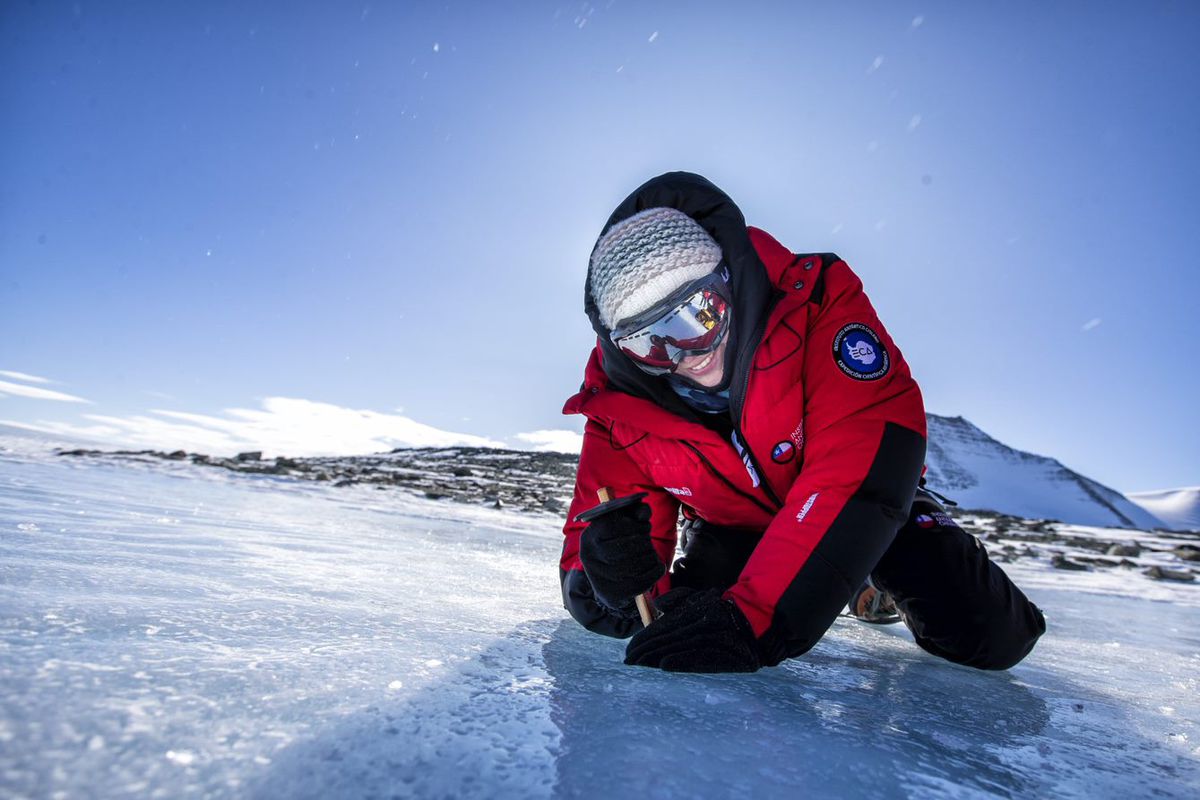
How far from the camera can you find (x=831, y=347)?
166 centimetres

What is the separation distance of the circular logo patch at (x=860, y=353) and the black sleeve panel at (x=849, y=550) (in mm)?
161

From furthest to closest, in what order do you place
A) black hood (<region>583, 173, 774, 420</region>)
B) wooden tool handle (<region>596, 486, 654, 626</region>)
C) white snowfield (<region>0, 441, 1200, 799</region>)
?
1. black hood (<region>583, 173, 774, 420</region>)
2. wooden tool handle (<region>596, 486, 654, 626</region>)
3. white snowfield (<region>0, 441, 1200, 799</region>)

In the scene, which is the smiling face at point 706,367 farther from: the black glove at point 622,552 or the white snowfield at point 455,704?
the white snowfield at point 455,704

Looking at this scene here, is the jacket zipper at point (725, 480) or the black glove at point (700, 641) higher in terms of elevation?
the jacket zipper at point (725, 480)

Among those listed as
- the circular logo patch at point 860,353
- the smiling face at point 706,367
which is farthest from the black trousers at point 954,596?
the smiling face at point 706,367

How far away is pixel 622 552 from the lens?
1.47 m

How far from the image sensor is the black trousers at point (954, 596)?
5.86ft

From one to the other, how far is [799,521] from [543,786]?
936 mm

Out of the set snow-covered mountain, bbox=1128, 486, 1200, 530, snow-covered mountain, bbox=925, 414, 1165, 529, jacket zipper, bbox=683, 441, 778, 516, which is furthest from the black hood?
snow-covered mountain, bbox=1128, 486, 1200, 530

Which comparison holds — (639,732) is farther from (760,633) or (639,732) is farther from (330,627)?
(330,627)

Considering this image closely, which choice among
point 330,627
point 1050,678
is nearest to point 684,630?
point 330,627

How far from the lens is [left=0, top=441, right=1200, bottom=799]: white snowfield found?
0.67 m

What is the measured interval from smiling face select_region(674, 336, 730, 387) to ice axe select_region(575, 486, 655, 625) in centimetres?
49

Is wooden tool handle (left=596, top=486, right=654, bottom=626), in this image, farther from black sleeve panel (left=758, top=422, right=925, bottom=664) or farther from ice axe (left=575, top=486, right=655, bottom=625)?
black sleeve panel (left=758, top=422, right=925, bottom=664)
